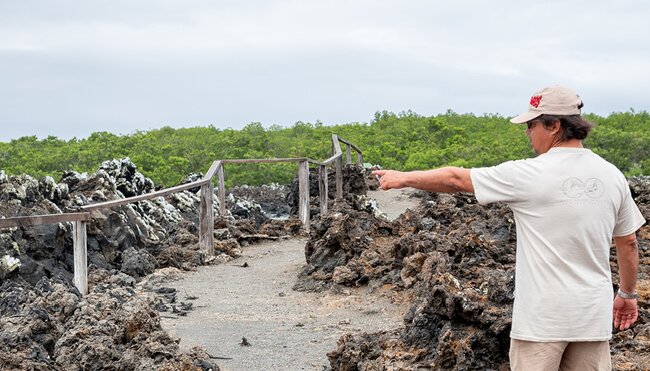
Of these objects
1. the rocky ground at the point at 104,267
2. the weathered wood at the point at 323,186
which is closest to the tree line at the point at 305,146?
the rocky ground at the point at 104,267

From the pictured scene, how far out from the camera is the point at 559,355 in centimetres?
319

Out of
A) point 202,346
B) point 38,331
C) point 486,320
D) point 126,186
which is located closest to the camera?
point 486,320

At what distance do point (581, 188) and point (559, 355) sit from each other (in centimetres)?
60

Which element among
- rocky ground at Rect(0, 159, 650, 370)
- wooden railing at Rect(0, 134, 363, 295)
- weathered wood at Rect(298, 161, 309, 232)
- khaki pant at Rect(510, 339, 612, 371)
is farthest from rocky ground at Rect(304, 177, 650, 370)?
weathered wood at Rect(298, 161, 309, 232)

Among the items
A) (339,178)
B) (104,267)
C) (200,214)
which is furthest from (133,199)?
(339,178)

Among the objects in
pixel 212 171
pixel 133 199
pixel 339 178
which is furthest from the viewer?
pixel 339 178

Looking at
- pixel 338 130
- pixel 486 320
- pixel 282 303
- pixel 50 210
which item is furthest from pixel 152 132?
pixel 486 320

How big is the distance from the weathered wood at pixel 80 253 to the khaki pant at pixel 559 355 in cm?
505

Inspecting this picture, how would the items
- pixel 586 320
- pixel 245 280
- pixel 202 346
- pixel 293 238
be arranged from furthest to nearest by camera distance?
pixel 293 238 < pixel 245 280 < pixel 202 346 < pixel 586 320

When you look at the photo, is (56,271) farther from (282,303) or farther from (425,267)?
(425,267)

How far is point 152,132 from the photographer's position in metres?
42.4

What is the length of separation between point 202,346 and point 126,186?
8729 millimetres

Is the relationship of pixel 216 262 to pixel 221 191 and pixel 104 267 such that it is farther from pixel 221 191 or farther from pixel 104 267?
pixel 221 191

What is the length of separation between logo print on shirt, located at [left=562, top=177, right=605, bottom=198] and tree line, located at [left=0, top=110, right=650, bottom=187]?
24.8 m
